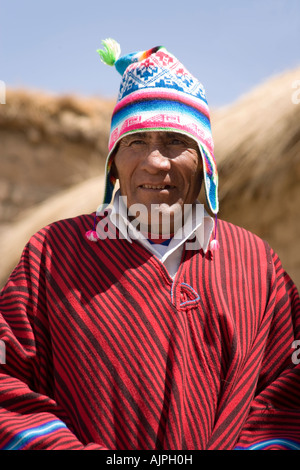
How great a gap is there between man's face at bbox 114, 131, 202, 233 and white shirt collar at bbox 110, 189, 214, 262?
4 centimetres

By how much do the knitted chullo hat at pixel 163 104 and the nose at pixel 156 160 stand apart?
0.22 ft

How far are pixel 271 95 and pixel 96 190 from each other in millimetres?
1499

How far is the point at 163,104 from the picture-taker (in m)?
1.87

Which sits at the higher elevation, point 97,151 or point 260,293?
point 97,151

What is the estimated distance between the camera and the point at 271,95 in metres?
3.65

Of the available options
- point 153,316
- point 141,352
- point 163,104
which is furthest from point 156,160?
point 141,352

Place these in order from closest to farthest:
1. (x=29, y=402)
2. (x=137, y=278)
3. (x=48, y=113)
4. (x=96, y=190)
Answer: (x=29, y=402), (x=137, y=278), (x=96, y=190), (x=48, y=113)

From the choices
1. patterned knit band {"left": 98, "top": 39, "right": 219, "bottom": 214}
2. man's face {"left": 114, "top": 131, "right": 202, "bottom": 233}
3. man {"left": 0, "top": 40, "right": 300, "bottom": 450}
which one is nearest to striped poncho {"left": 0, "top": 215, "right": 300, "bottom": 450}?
man {"left": 0, "top": 40, "right": 300, "bottom": 450}

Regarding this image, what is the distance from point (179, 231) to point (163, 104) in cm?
41

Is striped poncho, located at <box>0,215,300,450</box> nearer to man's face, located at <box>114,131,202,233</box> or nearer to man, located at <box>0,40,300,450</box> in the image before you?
man, located at <box>0,40,300,450</box>

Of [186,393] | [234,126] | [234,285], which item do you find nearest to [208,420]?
[186,393]
